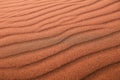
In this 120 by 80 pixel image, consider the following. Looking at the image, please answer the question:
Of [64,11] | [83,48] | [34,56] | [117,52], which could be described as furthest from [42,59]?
[64,11]

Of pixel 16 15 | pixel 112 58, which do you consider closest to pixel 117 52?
pixel 112 58

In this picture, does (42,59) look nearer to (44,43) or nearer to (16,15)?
(44,43)

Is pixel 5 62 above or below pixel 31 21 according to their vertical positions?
below

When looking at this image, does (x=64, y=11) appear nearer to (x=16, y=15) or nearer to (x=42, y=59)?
(x=16, y=15)

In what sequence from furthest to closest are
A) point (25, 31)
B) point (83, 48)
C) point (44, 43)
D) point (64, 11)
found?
point (64, 11)
point (25, 31)
point (44, 43)
point (83, 48)

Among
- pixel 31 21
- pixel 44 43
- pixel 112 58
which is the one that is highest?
pixel 31 21

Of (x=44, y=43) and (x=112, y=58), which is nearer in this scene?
(x=112, y=58)

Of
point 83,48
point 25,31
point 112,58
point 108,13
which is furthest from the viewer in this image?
point 108,13
